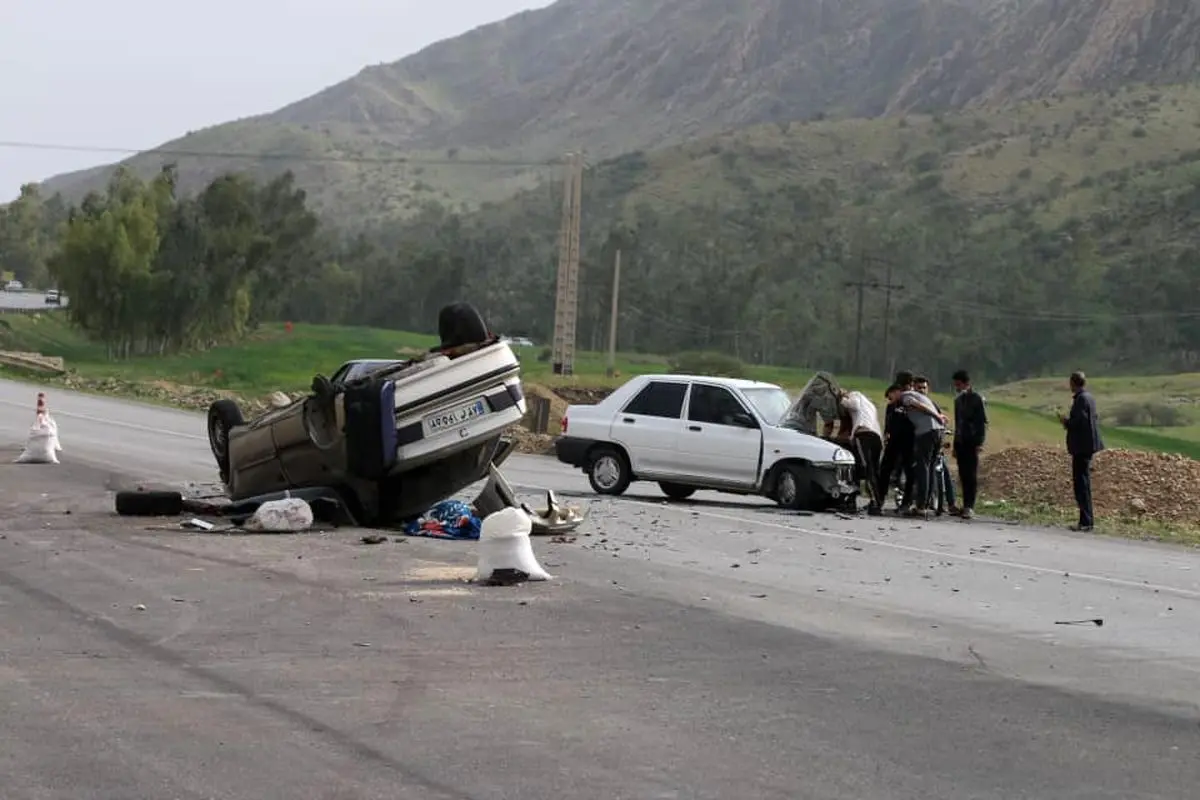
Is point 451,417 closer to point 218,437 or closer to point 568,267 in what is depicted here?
point 218,437

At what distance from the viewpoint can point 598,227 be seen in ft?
443

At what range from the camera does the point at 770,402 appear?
75.3ft

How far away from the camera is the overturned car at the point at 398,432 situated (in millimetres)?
16266

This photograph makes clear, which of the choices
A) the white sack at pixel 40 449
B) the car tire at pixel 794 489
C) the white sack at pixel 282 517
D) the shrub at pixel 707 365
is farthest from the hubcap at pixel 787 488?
the shrub at pixel 707 365

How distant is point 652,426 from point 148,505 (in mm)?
7560

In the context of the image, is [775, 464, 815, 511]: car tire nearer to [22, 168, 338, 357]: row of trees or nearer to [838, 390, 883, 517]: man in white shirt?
[838, 390, 883, 517]: man in white shirt

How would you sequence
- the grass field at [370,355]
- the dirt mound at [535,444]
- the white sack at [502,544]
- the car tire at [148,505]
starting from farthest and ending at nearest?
1. the grass field at [370,355]
2. the dirt mound at [535,444]
3. the car tire at [148,505]
4. the white sack at [502,544]

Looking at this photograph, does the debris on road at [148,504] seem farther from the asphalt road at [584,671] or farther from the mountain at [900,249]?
the mountain at [900,249]

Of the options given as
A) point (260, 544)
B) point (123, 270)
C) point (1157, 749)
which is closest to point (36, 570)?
point (260, 544)

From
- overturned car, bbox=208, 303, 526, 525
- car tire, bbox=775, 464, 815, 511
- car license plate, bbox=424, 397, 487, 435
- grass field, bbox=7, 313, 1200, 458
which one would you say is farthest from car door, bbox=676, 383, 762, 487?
grass field, bbox=7, 313, 1200, 458

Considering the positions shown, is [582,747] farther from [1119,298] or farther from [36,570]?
[1119,298]

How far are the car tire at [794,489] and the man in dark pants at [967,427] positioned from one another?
7.34 feet

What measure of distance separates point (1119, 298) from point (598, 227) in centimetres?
4866

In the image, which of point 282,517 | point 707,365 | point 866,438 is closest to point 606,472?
point 866,438
